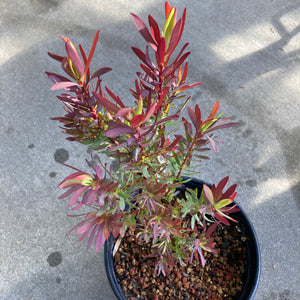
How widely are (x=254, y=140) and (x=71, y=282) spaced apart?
109 centimetres

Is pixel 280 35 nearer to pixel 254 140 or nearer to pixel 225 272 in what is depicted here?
pixel 254 140

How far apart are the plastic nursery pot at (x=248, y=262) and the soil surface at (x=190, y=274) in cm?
4

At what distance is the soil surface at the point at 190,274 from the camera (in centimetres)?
107

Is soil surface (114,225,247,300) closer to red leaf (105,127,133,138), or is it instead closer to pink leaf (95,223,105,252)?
pink leaf (95,223,105,252)

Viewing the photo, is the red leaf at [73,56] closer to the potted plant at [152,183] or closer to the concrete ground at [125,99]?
the potted plant at [152,183]

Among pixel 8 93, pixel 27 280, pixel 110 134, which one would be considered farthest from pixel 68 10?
pixel 110 134

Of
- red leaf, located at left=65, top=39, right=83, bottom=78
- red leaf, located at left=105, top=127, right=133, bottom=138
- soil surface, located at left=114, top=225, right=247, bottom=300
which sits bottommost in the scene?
soil surface, located at left=114, top=225, right=247, bottom=300

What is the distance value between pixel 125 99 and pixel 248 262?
1018mm

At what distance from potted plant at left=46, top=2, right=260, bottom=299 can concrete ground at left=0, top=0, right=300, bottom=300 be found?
296 mm

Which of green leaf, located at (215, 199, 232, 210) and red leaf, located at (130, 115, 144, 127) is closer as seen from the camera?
red leaf, located at (130, 115, 144, 127)

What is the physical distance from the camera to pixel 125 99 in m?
1.66

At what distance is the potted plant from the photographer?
55 cm

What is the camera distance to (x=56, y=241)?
1345mm

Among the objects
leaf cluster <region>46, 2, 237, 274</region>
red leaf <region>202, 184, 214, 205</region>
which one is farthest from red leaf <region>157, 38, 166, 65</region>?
red leaf <region>202, 184, 214, 205</region>
